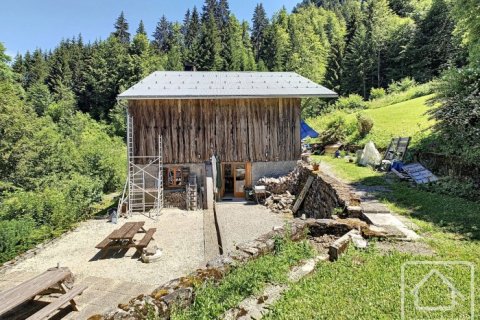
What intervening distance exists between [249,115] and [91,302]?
458 inches

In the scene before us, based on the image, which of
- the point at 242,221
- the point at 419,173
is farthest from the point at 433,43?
the point at 242,221

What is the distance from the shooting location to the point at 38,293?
6098 millimetres

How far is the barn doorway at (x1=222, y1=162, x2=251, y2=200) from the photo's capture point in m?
16.5

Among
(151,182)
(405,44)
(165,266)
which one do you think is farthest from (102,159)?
(405,44)

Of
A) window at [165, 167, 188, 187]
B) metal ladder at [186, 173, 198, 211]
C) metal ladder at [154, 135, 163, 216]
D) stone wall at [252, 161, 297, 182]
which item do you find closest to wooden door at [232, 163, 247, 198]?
stone wall at [252, 161, 297, 182]

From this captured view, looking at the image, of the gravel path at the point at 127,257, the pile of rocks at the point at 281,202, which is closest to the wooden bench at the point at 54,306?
the gravel path at the point at 127,257

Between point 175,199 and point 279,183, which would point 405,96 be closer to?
point 279,183

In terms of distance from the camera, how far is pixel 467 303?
4074 millimetres

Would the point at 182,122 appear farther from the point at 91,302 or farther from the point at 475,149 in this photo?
the point at 475,149

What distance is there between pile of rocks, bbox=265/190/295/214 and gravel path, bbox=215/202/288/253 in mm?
390

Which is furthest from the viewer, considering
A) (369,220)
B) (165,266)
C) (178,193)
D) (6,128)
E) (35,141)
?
(35,141)

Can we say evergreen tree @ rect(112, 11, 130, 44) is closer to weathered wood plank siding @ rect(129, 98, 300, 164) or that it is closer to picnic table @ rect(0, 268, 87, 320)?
weathered wood plank siding @ rect(129, 98, 300, 164)

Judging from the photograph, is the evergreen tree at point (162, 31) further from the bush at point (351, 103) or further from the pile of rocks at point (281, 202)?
the pile of rocks at point (281, 202)

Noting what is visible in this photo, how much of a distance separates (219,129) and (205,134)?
82cm
